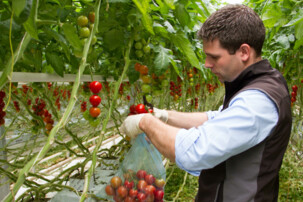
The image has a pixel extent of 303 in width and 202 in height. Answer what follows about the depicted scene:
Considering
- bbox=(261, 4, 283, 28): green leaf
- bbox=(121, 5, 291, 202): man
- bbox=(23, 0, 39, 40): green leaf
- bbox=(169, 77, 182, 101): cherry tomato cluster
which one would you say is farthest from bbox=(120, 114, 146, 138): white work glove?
bbox=(261, 4, 283, 28): green leaf

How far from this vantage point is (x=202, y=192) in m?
0.96

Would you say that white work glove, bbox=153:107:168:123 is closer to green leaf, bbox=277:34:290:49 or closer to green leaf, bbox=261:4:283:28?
green leaf, bbox=261:4:283:28

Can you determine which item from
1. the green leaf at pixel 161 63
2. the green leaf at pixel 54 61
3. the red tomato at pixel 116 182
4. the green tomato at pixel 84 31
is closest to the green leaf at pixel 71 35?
the green tomato at pixel 84 31

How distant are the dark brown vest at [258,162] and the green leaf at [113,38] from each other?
0.49 meters

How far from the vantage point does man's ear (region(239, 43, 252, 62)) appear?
0.89 meters

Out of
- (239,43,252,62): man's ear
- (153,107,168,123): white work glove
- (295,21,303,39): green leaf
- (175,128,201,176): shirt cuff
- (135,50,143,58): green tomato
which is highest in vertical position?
(135,50,143,58): green tomato

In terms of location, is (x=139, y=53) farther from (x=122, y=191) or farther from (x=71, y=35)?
(x=122, y=191)

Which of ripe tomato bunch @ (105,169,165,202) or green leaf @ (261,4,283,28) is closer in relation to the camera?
ripe tomato bunch @ (105,169,165,202)

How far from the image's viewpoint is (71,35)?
602 millimetres

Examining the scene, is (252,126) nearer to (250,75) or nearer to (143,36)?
(250,75)

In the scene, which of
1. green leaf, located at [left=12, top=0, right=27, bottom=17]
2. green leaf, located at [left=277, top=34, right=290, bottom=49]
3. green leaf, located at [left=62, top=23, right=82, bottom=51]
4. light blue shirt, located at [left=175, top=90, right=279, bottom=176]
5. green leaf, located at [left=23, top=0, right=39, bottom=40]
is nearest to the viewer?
green leaf, located at [left=12, top=0, right=27, bottom=17]

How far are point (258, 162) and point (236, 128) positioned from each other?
0.61 ft

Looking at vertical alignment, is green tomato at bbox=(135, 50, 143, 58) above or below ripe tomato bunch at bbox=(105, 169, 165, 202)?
above

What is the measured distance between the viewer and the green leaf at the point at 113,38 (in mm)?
890
